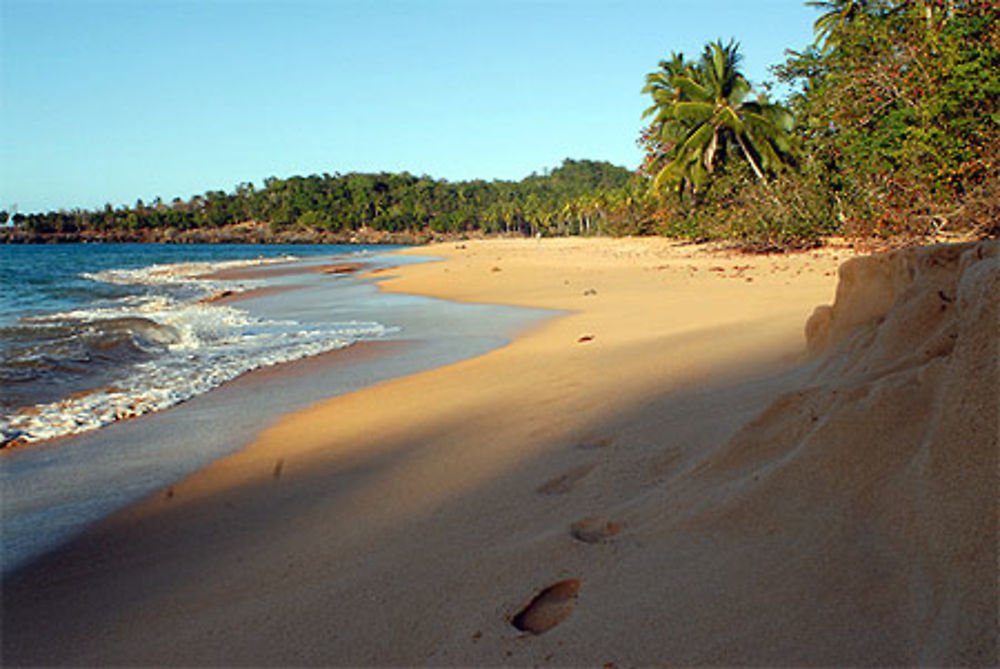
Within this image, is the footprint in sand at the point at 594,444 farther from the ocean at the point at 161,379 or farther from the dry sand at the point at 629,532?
the ocean at the point at 161,379

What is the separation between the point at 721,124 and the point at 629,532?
27891 mm

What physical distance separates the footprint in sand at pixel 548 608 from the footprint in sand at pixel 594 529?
30 centimetres

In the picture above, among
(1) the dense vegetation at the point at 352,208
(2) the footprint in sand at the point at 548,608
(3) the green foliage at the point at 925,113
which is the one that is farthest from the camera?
(1) the dense vegetation at the point at 352,208

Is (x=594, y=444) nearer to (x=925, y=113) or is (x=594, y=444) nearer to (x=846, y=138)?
(x=925, y=113)

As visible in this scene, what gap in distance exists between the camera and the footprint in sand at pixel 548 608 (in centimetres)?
204

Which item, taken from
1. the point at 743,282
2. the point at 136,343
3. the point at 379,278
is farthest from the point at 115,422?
the point at 379,278

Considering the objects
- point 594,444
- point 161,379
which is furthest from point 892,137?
point 161,379

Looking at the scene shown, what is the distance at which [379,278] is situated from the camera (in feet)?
83.0

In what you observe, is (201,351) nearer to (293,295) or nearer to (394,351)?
(394,351)

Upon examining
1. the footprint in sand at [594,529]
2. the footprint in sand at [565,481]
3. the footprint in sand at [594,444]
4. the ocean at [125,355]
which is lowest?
the ocean at [125,355]

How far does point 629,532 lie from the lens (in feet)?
8.00

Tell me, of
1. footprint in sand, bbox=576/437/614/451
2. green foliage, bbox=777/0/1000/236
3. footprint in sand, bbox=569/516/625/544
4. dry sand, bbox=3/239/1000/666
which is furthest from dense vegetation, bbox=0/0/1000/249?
footprint in sand, bbox=569/516/625/544

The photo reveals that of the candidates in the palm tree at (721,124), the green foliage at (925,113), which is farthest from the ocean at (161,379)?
the palm tree at (721,124)

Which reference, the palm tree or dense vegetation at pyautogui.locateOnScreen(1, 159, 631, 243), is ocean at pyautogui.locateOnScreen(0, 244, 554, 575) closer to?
the palm tree
